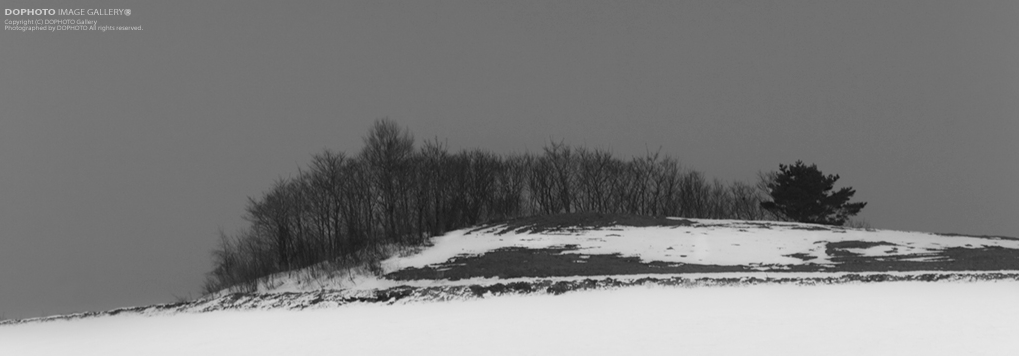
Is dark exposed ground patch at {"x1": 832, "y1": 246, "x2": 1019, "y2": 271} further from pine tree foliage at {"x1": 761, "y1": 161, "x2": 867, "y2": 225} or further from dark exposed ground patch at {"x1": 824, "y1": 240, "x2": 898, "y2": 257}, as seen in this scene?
pine tree foliage at {"x1": 761, "y1": 161, "x2": 867, "y2": 225}

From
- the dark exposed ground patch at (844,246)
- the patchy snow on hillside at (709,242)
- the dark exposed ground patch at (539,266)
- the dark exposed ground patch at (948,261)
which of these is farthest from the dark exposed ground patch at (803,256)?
the dark exposed ground patch at (539,266)

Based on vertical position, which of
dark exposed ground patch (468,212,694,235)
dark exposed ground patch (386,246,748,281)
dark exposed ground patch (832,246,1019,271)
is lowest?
dark exposed ground patch (832,246,1019,271)

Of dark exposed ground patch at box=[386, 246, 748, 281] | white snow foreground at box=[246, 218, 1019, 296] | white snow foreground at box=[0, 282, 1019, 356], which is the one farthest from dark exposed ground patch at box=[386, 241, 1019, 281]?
white snow foreground at box=[0, 282, 1019, 356]

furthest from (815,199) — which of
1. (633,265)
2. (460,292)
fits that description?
(460,292)

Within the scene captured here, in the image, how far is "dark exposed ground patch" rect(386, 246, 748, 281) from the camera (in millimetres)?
27594

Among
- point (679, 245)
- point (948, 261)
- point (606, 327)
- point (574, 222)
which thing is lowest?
point (948, 261)

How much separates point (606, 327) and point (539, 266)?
15.3 metres

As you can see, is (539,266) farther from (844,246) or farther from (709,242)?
(844,246)

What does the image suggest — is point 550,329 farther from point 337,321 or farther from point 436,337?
point 337,321

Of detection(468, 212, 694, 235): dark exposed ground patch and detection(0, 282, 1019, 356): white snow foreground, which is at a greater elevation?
detection(468, 212, 694, 235): dark exposed ground patch

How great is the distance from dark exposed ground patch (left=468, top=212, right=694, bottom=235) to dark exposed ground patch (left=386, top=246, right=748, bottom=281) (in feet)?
23.6

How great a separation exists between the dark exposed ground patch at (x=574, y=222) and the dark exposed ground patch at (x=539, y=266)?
720 cm

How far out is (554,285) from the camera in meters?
20.0

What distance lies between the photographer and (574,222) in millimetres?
41719
